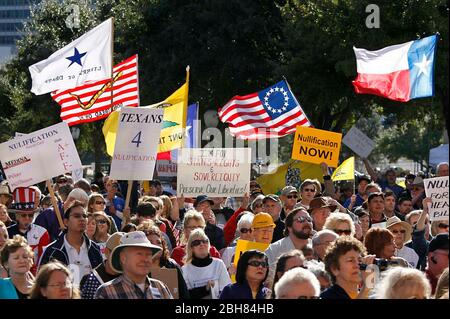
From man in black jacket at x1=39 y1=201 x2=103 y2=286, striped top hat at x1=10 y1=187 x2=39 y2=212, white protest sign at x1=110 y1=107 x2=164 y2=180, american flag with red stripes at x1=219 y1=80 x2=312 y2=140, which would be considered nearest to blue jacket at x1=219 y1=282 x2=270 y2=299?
man in black jacket at x1=39 y1=201 x2=103 y2=286

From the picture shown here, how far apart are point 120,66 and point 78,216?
892 centimetres

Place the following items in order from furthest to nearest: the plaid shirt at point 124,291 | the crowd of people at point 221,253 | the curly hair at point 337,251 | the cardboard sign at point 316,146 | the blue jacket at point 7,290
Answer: the cardboard sign at point 316,146
the curly hair at point 337,251
the blue jacket at point 7,290
the plaid shirt at point 124,291
the crowd of people at point 221,253

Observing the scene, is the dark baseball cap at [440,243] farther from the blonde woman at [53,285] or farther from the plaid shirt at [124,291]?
the blonde woman at [53,285]

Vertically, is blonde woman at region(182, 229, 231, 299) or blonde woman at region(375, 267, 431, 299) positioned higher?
→ blonde woman at region(375, 267, 431, 299)

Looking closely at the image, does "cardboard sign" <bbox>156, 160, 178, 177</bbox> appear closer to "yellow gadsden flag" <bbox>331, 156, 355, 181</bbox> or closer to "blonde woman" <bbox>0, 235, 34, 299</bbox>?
"yellow gadsden flag" <bbox>331, 156, 355, 181</bbox>

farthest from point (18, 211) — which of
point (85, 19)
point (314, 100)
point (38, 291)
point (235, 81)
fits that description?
point (85, 19)

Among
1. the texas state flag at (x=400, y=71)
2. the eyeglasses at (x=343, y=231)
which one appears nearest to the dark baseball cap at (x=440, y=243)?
the eyeglasses at (x=343, y=231)

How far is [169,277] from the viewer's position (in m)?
9.18

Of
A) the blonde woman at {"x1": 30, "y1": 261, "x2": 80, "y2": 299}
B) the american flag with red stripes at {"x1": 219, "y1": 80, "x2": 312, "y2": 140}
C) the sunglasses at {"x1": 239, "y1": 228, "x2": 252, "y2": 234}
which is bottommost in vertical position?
the blonde woman at {"x1": 30, "y1": 261, "x2": 80, "y2": 299}

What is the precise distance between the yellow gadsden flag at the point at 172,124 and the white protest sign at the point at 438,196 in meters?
5.32

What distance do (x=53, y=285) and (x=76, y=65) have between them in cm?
1063

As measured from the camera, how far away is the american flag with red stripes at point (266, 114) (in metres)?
19.2

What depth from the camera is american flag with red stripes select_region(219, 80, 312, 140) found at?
19.2 metres

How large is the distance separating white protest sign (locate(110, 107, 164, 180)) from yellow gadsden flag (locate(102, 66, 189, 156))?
2.93 m
